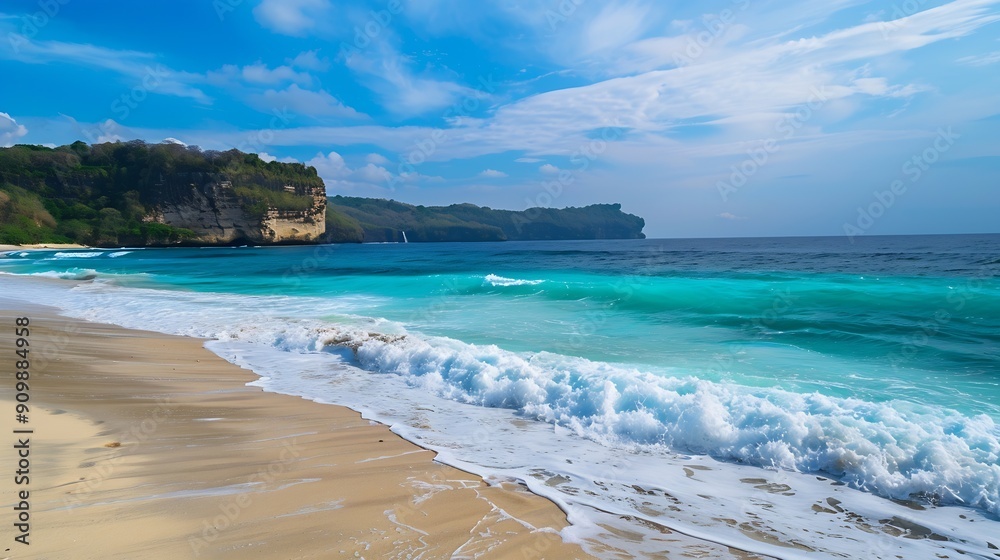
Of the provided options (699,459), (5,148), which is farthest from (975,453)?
(5,148)

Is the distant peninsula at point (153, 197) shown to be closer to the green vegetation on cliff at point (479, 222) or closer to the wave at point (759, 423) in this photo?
the green vegetation on cliff at point (479, 222)

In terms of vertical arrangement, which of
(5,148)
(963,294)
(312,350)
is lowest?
(312,350)

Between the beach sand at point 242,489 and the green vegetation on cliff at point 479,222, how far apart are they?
148183mm

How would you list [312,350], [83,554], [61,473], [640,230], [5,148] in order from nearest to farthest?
[83,554], [61,473], [312,350], [5,148], [640,230]

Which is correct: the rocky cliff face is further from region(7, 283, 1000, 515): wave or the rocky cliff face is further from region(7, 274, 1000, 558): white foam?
region(7, 274, 1000, 558): white foam

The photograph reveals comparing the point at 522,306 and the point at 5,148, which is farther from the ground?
the point at 5,148

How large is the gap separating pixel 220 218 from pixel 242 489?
93.0 meters

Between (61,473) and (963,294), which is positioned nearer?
(61,473)

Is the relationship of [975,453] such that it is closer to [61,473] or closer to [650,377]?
[650,377]

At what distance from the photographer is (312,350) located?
32.8 feet

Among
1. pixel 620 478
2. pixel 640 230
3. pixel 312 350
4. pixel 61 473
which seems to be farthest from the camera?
pixel 640 230

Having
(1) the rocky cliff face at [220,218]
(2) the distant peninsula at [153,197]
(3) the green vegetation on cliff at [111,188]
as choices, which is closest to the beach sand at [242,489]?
(2) the distant peninsula at [153,197]

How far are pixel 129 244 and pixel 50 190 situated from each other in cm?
1536

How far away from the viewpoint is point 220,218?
274ft
